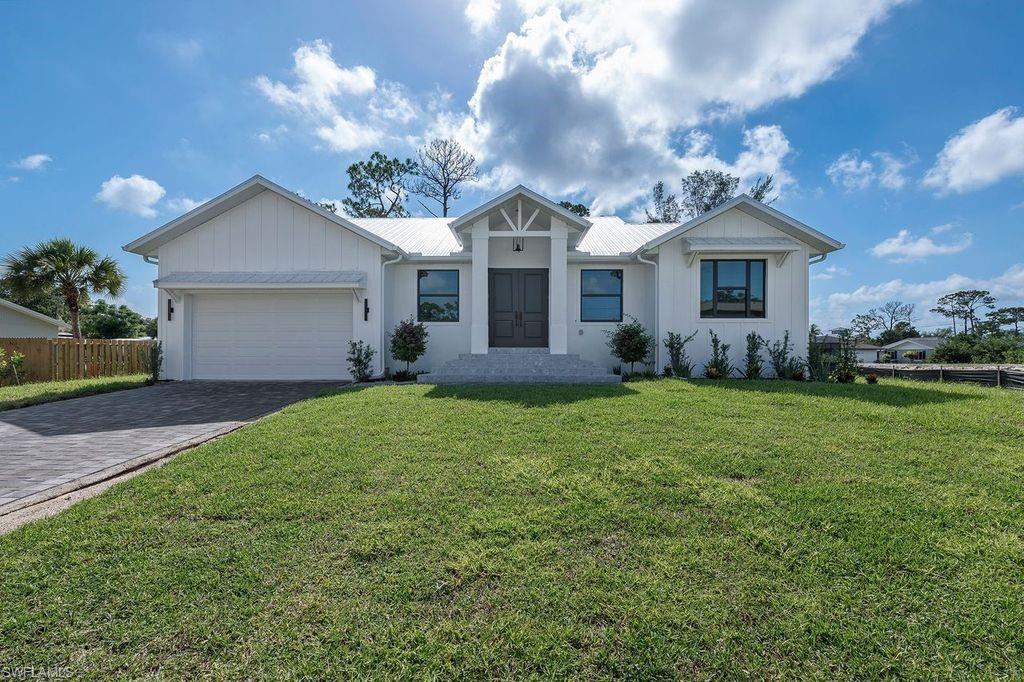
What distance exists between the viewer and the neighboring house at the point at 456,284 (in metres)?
10.8

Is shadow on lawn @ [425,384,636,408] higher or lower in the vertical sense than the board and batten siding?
lower

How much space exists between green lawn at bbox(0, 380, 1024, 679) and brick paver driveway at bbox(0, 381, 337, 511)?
3.52 feet

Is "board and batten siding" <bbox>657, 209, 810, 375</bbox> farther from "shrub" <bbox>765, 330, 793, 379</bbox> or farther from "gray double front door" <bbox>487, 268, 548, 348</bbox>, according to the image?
"gray double front door" <bbox>487, 268, 548, 348</bbox>

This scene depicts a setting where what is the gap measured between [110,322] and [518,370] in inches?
1286

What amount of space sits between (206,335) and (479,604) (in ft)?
41.1

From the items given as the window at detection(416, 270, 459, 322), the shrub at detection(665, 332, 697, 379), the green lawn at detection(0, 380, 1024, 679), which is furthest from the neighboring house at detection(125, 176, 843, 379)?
the green lawn at detection(0, 380, 1024, 679)

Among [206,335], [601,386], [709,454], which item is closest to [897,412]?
[709,454]

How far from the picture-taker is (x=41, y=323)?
1995 cm

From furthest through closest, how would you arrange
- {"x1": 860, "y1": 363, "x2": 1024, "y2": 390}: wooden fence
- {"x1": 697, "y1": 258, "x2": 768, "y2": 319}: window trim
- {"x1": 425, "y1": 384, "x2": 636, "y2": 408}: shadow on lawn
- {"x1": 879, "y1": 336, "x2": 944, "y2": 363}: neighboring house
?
{"x1": 879, "y1": 336, "x2": 944, "y2": 363}: neighboring house
{"x1": 860, "y1": 363, "x2": 1024, "y2": 390}: wooden fence
{"x1": 697, "y1": 258, "x2": 768, "y2": 319}: window trim
{"x1": 425, "y1": 384, "x2": 636, "y2": 408}: shadow on lawn

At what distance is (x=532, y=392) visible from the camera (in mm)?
7711

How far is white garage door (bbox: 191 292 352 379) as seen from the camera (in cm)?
1159

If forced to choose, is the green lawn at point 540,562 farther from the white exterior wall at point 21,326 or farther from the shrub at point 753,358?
the white exterior wall at point 21,326

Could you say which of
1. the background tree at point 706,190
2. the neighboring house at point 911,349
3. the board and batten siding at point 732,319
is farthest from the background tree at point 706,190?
the neighboring house at point 911,349

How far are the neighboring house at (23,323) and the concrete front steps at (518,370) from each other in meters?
20.6
